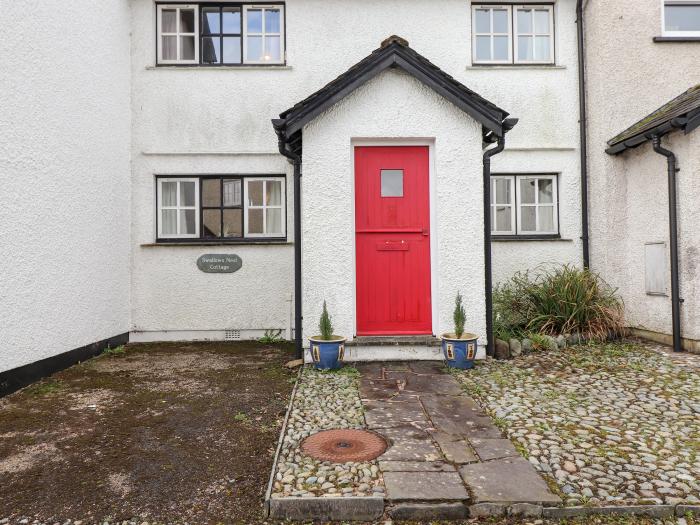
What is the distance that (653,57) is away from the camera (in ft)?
23.9

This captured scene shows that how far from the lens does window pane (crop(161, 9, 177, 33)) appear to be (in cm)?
812

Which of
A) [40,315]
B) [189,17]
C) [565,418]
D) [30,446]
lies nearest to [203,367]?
[40,315]

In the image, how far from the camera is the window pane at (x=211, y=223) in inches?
315

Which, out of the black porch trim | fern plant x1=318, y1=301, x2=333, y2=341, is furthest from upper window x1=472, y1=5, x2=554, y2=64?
the black porch trim

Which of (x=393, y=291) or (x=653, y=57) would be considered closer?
(x=393, y=291)

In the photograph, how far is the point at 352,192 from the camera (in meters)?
5.98

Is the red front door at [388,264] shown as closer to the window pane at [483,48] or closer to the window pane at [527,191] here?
the window pane at [527,191]

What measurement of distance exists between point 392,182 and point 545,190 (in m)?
3.57

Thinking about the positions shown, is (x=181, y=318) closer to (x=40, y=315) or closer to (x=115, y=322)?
(x=115, y=322)

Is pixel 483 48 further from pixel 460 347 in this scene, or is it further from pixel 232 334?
pixel 232 334

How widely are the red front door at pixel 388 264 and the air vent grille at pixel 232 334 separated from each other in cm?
272

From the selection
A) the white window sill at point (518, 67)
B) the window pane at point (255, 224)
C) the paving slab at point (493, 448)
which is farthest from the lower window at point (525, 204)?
the paving slab at point (493, 448)

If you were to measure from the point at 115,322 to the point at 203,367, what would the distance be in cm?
227

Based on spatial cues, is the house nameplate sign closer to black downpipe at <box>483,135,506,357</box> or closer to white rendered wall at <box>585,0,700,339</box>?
black downpipe at <box>483,135,506,357</box>
